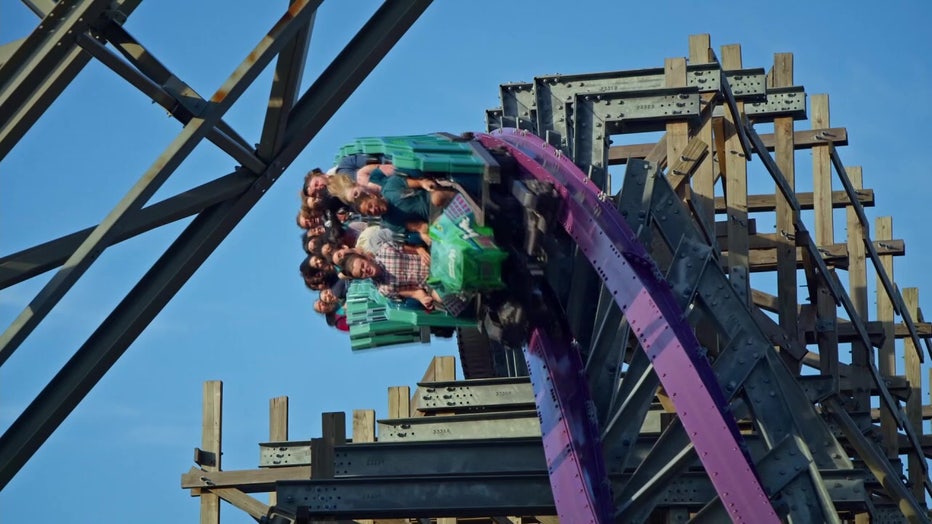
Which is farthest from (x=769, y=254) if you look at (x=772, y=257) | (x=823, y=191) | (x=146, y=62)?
(x=146, y=62)

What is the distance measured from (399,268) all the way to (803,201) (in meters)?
11.4

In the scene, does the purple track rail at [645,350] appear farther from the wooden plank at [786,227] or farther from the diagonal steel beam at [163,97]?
the diagonal steel beam at [163,97]

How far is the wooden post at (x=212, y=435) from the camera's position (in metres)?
17.5

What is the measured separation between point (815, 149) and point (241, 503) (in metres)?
8.83

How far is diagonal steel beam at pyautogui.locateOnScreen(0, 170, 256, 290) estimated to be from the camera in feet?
20.5

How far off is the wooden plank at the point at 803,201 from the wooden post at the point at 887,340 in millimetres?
973

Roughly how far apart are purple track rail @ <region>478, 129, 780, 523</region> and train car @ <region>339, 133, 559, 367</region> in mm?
399

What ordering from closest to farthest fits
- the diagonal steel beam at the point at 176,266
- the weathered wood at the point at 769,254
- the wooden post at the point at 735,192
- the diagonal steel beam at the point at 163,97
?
the diagonal steel beam at the point at 163,97 → the diagonal steel beam at the point at 176,266 → the wooden post at the point at 735,192 → the weathered wood at the point at 769,254

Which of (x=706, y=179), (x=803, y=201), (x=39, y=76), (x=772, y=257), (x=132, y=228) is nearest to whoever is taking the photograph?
(x=39, y=76)

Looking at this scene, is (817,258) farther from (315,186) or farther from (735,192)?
(315,186)

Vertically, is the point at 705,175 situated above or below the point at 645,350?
above

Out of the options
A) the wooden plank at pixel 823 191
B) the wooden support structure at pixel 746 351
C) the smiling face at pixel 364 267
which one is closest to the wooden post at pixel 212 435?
the wooden support structure at pixel 746 351

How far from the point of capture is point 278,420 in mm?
17859

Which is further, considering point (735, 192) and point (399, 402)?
point (399, 402)
